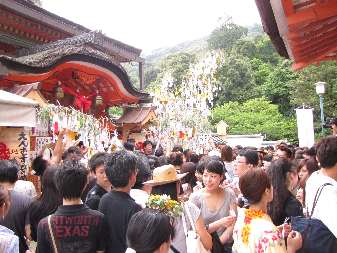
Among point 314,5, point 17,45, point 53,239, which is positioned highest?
point 17,45

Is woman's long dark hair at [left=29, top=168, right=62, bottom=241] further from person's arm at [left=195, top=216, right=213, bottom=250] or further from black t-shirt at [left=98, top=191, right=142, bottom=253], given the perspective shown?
person's arm at [left=195, top=216, right=213, bottom=250]

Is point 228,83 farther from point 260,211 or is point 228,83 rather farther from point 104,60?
point 260,211

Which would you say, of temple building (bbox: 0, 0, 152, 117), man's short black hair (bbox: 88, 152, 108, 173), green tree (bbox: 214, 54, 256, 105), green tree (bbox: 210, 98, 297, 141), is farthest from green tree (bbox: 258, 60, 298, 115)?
man's short black hair (bbox: 88, 152, 108, 173)

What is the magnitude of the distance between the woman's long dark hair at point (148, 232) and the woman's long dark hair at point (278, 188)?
1.69 meters

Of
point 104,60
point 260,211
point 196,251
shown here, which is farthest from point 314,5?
point 104,60

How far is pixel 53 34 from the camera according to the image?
14211mm

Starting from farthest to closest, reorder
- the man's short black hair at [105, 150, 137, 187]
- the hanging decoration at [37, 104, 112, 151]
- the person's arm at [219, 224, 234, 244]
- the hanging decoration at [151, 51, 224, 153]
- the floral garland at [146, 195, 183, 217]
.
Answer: the hanging decoration at [151, 51, 224, 153]
the hanging decoration at [37, 104, 112, 151]
the person's arm at [219, 224, 234, 244]
the man's short black hair at [105, 150, 137, 187]
the floral garland at [146, 195, 183, 217]

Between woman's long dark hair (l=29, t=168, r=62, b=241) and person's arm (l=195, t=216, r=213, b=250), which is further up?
woman's long dark hair (l=29, t=168, r=62, b=241)

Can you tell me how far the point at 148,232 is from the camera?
2.03m

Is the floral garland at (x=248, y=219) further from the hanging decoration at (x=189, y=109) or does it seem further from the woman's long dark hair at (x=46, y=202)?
the hanging decoration at (x=189, y=109)

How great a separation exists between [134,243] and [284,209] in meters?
1.92

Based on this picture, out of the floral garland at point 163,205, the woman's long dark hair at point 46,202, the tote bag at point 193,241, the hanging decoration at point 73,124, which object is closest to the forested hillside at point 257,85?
the hanging decoration at point 73,124

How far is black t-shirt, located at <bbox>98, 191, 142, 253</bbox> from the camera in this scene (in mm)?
2992

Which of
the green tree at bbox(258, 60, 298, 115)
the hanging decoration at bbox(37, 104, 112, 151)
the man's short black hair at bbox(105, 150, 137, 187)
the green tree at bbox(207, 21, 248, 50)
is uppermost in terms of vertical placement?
the green tree at bbox(207, 21, 248, 50)
